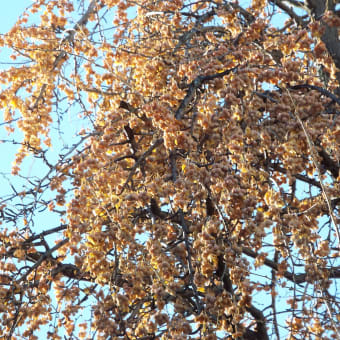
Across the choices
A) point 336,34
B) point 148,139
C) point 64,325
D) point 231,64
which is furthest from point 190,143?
point 336,34

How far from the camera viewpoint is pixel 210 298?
13.1 ft

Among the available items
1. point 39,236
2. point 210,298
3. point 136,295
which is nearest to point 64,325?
point 39,236

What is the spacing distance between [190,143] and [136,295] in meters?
1.16

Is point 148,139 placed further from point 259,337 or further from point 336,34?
point 336,34

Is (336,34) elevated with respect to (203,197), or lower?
elevated

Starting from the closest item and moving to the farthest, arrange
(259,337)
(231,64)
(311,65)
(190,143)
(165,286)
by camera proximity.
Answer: (165,286) < (190,143) < (231,64) < (259,337) < (311,65)

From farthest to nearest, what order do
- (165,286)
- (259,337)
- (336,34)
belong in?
1. (336,34)
2. (259,337)
3. (165,286)

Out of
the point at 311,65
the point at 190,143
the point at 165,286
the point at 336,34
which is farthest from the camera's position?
the point at 336,34

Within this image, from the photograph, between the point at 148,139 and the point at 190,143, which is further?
the point at 148,139

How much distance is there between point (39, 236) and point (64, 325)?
0.94 m

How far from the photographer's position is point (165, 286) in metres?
3.95

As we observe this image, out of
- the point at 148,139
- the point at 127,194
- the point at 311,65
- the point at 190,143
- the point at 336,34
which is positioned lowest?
the point at 127,194

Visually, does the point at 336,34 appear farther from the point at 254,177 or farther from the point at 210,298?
the point at 210,298

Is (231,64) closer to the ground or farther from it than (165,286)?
farther from it
